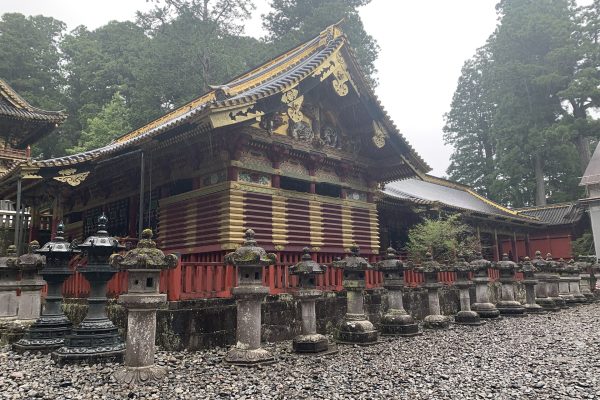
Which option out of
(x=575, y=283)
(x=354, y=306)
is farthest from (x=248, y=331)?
(x=575, y=283)

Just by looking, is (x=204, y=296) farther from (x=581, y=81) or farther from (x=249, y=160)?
(x=581, y=81)

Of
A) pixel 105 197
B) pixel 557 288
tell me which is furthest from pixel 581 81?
pixel 105 197

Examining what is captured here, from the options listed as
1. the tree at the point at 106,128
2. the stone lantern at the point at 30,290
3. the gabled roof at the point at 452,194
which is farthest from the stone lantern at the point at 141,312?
the tree at the point at 106,128

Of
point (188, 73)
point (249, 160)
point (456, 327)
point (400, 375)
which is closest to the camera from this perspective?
point (400, 375)

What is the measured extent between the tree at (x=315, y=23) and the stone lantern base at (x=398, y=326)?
30.2 meters

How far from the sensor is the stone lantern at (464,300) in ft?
38.5

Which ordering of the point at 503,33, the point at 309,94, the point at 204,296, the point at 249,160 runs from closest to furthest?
the point at 204,296 < the point at 249,160 < the point at 309,94 < the point at 503,33

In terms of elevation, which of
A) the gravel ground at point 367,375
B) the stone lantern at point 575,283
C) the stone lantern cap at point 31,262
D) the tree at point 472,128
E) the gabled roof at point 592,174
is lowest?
the gravel ground at point 367,375

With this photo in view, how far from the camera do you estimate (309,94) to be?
45.0 ft

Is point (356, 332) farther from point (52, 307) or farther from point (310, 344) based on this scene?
point (52, 307)

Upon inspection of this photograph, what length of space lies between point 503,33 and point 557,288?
3198cm

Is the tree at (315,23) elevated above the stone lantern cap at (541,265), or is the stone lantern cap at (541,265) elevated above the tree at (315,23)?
the tree at (315,23)

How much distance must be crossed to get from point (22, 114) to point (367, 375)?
83.0 feet

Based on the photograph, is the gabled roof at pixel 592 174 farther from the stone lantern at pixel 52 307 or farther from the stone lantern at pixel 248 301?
the stone lantern at pixel 52 307
